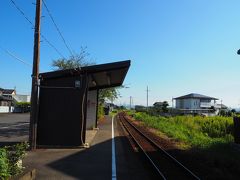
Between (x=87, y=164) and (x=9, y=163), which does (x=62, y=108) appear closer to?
(x=87, y=164)

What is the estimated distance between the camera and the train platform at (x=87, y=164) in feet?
33.8

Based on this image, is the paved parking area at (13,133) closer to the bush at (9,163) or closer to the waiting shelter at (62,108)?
the waiting shelter at (62,108)

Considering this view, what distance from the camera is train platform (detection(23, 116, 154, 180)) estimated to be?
1031 centimetres

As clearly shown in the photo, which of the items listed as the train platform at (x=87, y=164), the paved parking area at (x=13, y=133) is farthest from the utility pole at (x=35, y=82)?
the paved parking area at (x=13, y=133)

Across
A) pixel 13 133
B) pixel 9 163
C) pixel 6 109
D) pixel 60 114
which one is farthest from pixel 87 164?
pixel 6 109

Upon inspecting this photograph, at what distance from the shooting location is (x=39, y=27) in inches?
597

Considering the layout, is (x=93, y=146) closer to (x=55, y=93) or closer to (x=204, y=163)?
(x=55, y=93)

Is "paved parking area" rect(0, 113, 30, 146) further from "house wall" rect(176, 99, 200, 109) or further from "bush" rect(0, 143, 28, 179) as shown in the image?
"house wall" rect(176, 99, 200, 109)

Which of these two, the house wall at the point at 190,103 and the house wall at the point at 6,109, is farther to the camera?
the house wall at the point at 190,103

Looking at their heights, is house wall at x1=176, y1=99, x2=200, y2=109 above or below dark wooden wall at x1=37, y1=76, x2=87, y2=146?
above

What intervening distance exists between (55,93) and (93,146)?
10.1 ft

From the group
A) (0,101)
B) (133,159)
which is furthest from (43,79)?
(0,101)

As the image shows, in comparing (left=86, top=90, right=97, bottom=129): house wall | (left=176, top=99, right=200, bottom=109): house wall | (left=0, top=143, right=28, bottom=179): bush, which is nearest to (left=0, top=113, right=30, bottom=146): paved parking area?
(left=86, top=90, right=97, bottom=129): house wall

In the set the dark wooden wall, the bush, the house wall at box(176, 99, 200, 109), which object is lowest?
the bush
